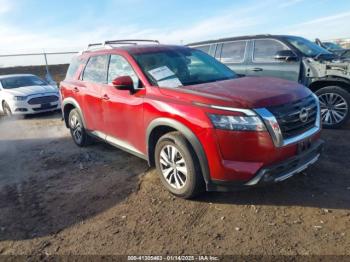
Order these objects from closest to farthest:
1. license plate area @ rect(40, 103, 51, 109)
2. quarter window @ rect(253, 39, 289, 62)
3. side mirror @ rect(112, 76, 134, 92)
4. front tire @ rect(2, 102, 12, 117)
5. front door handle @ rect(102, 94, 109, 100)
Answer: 1. side mirror @ rect(112, 76, 134, 92)
2. front door handle @ rect(102, 94, 109, 100)
3. quarter window @ rect(253, 39, 289, 62)
4. license plate area @ rect(40, 103, 51, 109)
5. front tire @ rect(2, 102, 12, 117)

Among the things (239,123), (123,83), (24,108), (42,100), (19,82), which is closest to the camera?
(239,123)

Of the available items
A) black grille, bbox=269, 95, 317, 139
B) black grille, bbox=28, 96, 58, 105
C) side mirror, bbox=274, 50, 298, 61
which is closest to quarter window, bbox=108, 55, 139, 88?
black grille, bbox=269, 95, 317, 139

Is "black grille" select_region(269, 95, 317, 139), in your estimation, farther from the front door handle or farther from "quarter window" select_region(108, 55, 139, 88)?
the front door handle

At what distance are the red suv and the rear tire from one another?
3.08 ft

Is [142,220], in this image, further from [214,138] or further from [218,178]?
[214,138]

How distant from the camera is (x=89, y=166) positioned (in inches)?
213

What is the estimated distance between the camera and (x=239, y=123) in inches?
129

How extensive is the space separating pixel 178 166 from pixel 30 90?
8.32m

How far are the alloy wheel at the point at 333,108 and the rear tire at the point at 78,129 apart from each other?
465 cm

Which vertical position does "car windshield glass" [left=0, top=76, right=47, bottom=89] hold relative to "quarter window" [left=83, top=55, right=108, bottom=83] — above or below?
below

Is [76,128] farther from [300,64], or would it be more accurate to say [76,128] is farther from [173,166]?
[300,64]

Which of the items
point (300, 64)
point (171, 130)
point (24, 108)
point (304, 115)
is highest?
point (300, 64)

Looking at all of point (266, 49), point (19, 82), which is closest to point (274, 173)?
point (266, 49)

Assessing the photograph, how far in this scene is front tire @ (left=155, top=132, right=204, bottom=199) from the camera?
11.9ft
